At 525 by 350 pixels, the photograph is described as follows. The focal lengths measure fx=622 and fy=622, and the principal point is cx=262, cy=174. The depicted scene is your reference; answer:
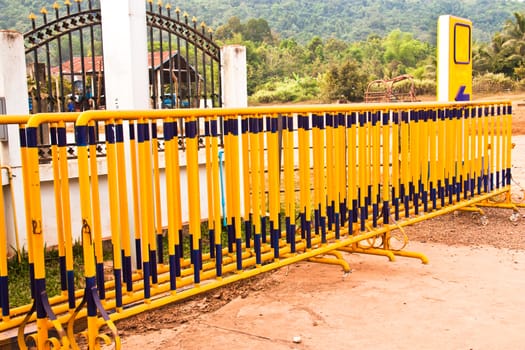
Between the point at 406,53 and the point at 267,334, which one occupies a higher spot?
the point at 406,53

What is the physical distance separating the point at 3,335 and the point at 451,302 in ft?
10.2

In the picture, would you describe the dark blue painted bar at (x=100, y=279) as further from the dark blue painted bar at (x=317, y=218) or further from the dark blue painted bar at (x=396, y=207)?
the dark blue painted bar at (x=396, y=207)

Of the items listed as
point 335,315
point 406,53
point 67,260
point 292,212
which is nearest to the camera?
point 67,260

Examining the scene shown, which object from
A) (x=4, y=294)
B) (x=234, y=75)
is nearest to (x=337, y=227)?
(x=4, y=294)

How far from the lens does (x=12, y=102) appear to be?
6121 mm

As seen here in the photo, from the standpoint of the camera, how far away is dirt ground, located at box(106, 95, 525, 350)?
154 inches

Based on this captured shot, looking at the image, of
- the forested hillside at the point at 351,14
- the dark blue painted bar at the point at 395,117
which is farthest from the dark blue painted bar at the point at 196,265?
the forested hillside at the point at 351,14

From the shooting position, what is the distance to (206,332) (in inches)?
161

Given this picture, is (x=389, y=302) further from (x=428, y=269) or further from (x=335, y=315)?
(x=428, y=269)

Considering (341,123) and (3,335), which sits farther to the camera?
(341,123)

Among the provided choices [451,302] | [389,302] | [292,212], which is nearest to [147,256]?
[292,212]

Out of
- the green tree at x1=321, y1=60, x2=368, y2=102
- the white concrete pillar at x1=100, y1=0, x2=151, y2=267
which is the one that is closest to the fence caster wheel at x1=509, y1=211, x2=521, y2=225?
the white concrete pillar at x1=100, y1=0, x2=151, y2=267

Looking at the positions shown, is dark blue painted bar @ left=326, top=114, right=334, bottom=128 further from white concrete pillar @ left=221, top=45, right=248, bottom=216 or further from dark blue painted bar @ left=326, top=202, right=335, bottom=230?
white concrete pillar @ left=221, top=45, right=248, bottom=216

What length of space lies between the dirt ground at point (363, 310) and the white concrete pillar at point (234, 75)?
9.08 feet
